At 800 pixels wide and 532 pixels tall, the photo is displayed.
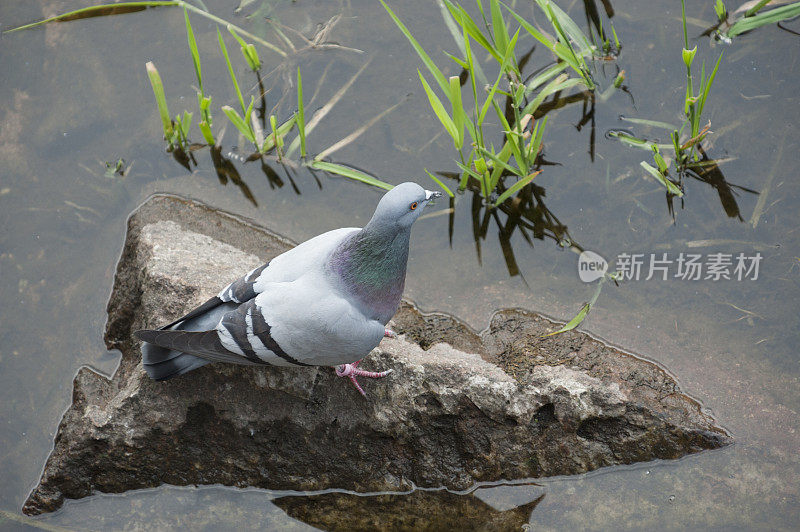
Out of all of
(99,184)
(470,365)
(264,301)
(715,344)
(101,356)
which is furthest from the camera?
(99,184)

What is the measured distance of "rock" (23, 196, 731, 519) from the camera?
12.6ft

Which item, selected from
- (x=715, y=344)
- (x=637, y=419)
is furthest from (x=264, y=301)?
(x=715, y=344)

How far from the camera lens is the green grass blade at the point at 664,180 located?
15.9 feet

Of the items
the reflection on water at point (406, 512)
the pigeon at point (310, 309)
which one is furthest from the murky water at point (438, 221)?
the pigeon at point (310, 309)

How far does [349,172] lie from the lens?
5125 millimetres

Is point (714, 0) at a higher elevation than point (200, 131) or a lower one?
higher

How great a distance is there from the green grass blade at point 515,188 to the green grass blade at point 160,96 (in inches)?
95.2

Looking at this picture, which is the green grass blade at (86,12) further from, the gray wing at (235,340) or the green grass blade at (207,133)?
the gray wing at (235,340)

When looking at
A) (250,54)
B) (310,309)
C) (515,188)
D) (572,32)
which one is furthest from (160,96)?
(572,32)

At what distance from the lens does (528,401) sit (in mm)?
3801

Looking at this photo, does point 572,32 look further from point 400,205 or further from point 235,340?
point 235,340

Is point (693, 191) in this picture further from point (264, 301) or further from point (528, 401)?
point (264, 301)

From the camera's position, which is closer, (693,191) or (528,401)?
(528,401)

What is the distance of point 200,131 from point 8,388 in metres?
2.26
